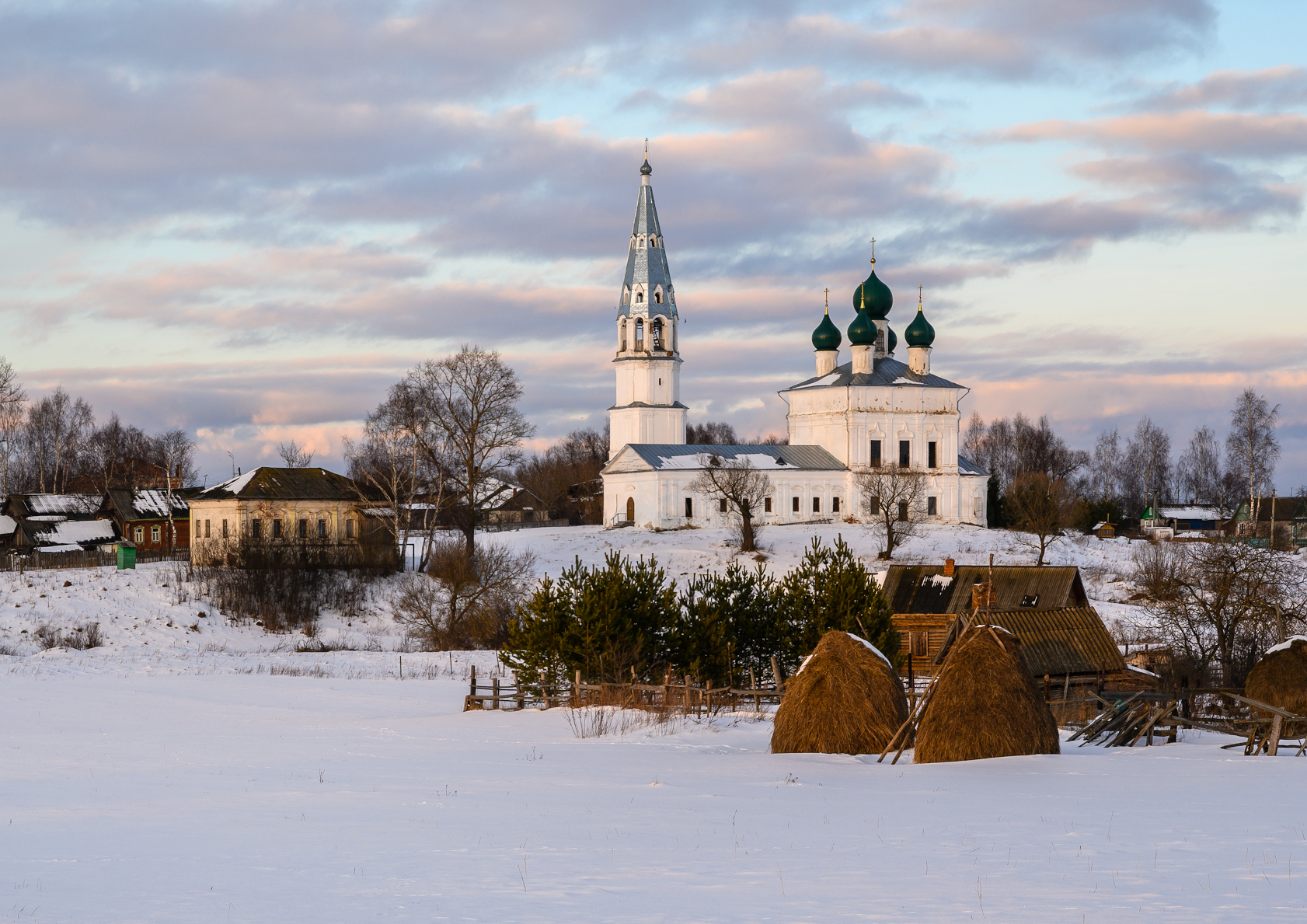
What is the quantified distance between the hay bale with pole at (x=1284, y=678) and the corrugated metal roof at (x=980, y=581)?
26.8 feet

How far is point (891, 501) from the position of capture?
205ft

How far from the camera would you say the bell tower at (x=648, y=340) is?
2931 inches

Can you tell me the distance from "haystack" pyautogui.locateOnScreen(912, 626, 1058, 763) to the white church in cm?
5121

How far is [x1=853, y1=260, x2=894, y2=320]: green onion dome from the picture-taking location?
75.9 m

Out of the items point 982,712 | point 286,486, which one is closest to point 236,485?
point 286,486

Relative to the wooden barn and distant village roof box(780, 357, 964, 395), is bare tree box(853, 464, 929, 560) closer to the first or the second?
distant village roof box(780, 357, 964, 395)

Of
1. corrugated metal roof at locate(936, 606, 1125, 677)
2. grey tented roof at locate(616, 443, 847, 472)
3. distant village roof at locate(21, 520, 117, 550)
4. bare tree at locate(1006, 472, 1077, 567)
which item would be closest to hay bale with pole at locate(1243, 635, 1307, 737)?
corrugated metal roof at locate(936, 606, 1125, 677)

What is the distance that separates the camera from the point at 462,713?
26656 millimetres

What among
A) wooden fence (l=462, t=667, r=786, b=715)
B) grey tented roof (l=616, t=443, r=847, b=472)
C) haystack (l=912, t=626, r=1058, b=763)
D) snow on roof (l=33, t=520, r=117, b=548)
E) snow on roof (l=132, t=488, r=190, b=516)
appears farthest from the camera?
grey tented roof (l=616, t=443, r=847, b=472)

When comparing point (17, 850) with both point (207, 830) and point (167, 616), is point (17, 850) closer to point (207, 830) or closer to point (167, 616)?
point (207, 830)

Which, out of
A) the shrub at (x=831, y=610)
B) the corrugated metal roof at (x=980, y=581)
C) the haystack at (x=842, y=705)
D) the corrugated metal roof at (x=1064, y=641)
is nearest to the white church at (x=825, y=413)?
the corrugated metal roof at (x=980, y=581)

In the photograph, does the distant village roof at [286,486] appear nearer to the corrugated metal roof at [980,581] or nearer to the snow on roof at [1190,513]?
the corrugated metal roof at [980,581]

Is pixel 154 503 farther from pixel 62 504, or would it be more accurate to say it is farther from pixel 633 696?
pixel 633 696

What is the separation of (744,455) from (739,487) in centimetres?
726
